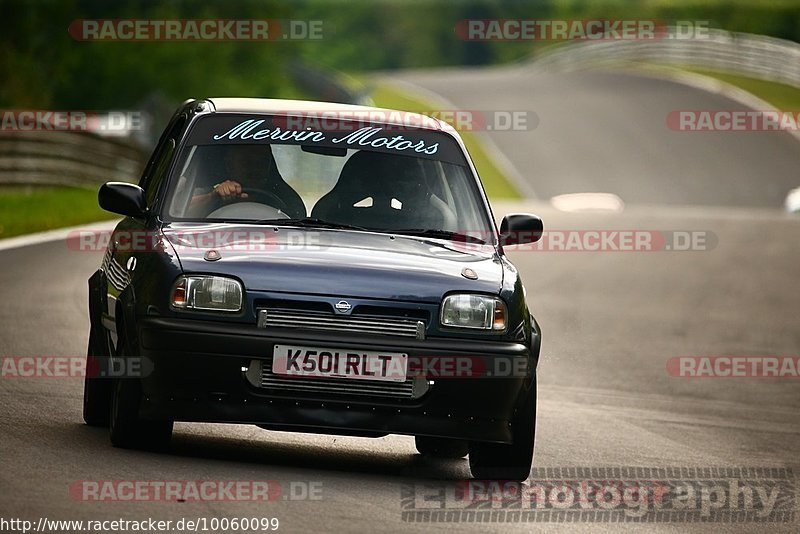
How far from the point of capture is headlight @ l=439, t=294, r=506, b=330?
7.68 metres

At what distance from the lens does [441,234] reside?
8.59 m

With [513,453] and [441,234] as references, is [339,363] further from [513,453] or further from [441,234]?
[441,234]

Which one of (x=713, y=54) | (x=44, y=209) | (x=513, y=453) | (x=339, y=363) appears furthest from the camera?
(x=713, y=54)

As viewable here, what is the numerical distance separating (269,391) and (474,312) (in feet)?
3.25

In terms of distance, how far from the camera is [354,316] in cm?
755

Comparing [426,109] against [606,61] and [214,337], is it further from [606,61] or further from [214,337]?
[214,337]

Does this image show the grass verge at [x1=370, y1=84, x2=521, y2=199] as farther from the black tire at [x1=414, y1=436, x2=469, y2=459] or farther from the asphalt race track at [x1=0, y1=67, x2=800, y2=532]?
the black tire at [x1=414, y1=436, x2=469, y2=459]

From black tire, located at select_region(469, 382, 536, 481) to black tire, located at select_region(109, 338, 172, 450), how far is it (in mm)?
1496

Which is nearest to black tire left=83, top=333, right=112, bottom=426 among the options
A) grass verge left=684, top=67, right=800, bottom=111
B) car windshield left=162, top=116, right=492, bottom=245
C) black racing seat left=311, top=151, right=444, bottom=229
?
car windshield left=162, top=116, right=492, bottom=245

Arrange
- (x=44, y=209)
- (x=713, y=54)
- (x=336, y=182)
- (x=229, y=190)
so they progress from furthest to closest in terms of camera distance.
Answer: (x=713, y=54) < (x=44, y=209) < (x=336, y=182) < (x=229, y=190)

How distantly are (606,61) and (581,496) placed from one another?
71833 mm

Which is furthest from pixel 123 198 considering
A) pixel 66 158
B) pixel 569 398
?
pixel 66 158

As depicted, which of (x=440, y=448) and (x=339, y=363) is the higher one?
(x=339, y=363)

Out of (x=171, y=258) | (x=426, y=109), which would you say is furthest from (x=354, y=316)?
(x=426, y=109)
